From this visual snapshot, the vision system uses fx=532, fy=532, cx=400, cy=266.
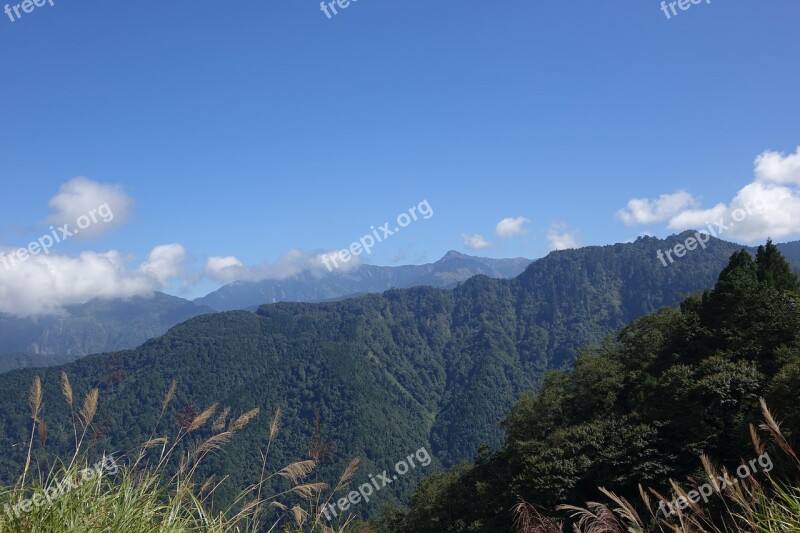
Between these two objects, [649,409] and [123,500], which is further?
[649,409]

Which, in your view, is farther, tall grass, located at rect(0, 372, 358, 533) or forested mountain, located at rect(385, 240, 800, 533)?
forested mountain, located at rect(385, 240, 800, 533)

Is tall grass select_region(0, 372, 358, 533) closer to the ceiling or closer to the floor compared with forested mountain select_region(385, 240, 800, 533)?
closer to the ceiling

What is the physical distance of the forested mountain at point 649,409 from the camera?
62.3 feet

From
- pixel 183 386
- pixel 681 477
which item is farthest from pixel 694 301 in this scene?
pixel 183 386

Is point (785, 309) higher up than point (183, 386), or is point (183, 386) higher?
point (183, 386)

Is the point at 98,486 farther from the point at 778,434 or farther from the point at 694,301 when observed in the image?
the point at 694,301

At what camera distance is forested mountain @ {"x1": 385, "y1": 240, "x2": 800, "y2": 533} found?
1898cm

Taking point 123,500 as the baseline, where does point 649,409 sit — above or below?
below

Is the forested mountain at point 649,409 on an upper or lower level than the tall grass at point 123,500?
lower

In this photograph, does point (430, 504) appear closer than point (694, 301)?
Yes

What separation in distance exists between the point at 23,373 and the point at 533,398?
697 ft

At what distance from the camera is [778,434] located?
2.32m

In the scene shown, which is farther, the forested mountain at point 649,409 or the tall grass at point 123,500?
the forested mountain at point 649,409

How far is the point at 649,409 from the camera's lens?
2295 centimetres
